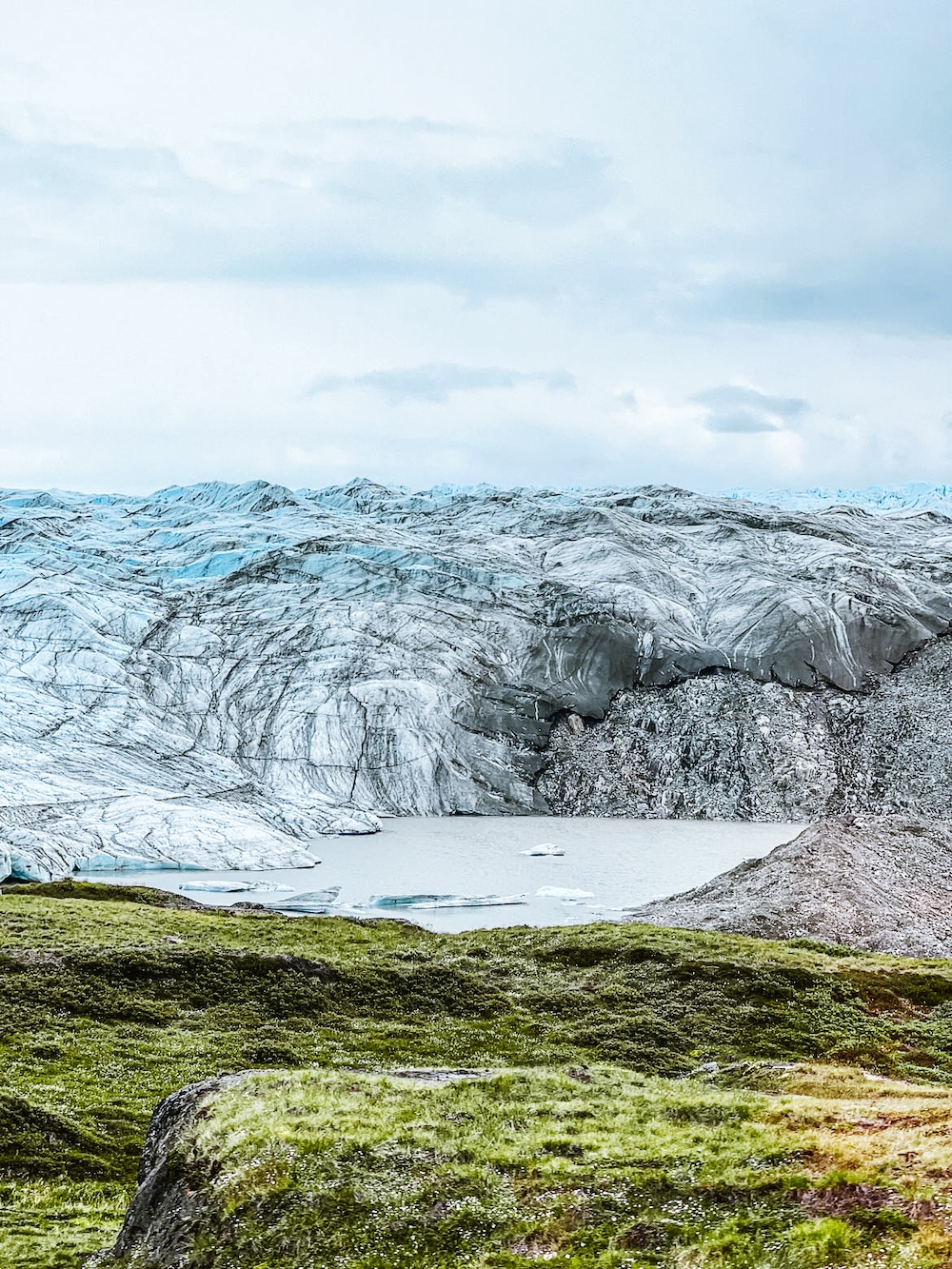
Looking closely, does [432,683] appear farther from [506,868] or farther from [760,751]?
[506,868]

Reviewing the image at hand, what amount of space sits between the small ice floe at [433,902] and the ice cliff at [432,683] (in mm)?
17308

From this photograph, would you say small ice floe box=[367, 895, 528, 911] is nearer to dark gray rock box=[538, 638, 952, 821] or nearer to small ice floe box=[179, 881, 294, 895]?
small ice floe box=[179, 881, 294, 895]

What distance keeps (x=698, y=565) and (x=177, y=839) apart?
88597 mm

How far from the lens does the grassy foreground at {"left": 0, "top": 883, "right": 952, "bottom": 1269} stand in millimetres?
12094

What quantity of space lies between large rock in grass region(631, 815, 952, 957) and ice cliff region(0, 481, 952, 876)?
33.2 meters

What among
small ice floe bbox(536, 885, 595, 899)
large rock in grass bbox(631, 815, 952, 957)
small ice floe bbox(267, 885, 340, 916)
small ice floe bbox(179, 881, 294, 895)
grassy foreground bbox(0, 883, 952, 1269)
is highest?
grassy foreground bbox(0, 883, 952, 1269)

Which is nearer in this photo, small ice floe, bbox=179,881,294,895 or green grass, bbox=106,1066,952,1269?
green grass, bbox=106,1066,952,1269

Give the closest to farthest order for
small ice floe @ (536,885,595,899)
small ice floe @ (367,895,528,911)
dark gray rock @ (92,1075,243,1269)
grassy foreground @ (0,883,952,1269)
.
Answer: grassy foreground @ (0,883,952,1269)
dark gray rock @ (92,1075,243,1269)
small ice floe @ (367,895,528,911)
small ice floe @ (536,885,595,899)

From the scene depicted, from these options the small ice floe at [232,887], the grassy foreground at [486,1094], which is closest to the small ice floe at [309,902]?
the small ice floe at [232,887]

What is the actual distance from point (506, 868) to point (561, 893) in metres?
11.9

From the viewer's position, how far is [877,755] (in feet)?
334

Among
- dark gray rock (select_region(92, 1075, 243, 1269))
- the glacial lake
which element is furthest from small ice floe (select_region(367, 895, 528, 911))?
dark gray rock (select_region(92, 1075, 243, 1269))

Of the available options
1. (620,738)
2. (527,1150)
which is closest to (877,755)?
(620,738)

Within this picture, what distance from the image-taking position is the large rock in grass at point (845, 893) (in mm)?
43531
